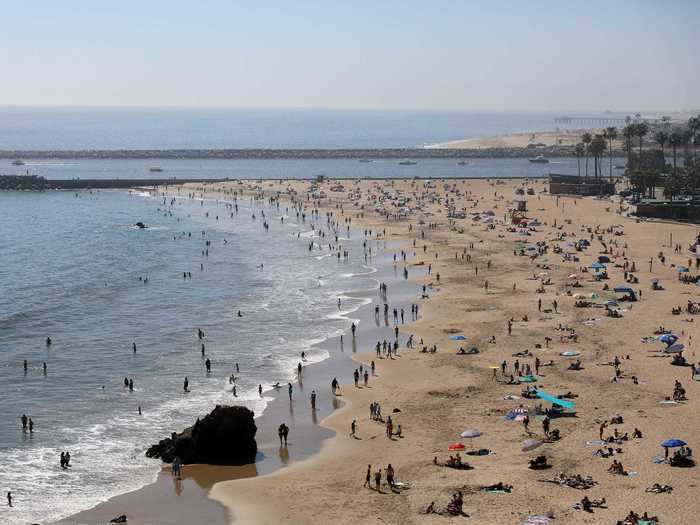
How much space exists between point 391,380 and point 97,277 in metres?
38.4

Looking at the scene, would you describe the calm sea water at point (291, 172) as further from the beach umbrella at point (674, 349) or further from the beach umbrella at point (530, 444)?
the beach umbrella at point (530, 444)

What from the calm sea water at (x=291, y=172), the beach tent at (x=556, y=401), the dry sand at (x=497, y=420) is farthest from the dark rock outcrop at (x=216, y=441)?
the calm sea water at (x=291, y=172)

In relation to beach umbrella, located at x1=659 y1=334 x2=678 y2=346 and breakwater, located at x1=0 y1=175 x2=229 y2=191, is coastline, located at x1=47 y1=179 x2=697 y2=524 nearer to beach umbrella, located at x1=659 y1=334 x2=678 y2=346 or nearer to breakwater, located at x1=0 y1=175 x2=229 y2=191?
beach umbrella, located at x1=659 y1=334 x2=678 y2=346

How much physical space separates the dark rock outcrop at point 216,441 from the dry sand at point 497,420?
7.08ft

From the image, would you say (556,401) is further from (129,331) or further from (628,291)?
(129,331)

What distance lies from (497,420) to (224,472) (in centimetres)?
1122

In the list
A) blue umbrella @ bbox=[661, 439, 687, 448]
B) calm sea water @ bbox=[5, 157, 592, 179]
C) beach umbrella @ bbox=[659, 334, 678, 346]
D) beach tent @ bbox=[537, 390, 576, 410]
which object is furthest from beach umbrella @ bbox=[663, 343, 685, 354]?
calm sea water @ bbox=[5, 157, 592, 179]

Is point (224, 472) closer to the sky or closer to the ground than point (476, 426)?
closer to the ground

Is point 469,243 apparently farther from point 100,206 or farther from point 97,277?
point 100,206

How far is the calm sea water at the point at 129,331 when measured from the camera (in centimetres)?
3519

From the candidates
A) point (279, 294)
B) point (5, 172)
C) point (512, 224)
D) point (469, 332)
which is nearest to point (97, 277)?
point (279, 294)

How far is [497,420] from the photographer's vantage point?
1486 inches

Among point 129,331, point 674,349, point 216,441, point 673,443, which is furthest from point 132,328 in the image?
point 673,443

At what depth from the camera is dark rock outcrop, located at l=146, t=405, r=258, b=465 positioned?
1357 inches
